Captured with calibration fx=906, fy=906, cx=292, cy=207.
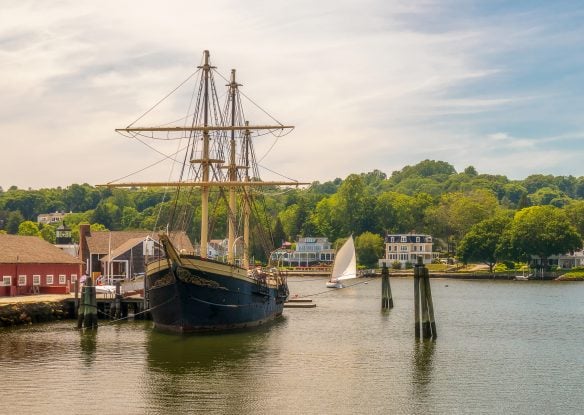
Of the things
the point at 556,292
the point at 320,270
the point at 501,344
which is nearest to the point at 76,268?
the point at 501,344

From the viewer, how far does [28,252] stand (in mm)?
69375

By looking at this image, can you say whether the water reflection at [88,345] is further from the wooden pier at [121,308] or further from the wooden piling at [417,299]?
the wooden piling at [417,299]

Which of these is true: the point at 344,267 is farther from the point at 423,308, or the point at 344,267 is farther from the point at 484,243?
the point at 423,308

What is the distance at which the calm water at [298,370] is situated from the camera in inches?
1387

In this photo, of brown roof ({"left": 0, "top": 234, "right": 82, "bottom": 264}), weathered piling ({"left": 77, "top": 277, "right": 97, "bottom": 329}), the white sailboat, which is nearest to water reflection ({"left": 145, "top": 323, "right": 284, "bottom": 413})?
weathered piling ({"left": 77, "top": 277, "right": 97, "bottom": 329})

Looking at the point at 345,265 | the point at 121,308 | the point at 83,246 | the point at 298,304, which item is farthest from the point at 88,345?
the point at 345,265

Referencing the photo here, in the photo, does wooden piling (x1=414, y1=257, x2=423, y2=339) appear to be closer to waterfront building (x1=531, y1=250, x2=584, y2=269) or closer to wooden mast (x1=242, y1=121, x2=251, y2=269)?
wooden mast (x1=242, y1=121, x2=251, y2=269)

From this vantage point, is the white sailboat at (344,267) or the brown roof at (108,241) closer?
the brown roof at (108,241)

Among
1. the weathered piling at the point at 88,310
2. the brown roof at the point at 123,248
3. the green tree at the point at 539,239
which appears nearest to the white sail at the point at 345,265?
the brown roof at the point at 123,248

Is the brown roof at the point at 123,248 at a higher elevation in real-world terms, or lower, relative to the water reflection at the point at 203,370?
higher

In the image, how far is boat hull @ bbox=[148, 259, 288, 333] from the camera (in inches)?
2089

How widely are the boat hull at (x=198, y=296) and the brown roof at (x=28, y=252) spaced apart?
14.9 m

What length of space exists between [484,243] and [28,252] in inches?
4777

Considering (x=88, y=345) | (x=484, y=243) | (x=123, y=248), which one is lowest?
(x=88, y=345)
